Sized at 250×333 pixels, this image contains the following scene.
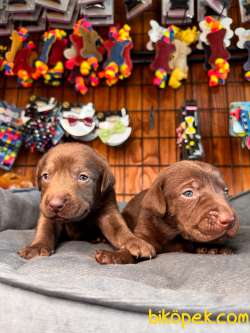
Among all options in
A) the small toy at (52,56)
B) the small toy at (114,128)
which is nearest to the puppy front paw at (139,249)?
the small toy at (114,128)

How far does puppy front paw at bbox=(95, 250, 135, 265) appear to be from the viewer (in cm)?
110

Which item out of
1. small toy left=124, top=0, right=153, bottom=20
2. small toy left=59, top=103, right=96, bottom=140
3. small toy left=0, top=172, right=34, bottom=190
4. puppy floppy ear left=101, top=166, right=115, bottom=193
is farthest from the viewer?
small toy left=59, top=103, right=96, bottom=140

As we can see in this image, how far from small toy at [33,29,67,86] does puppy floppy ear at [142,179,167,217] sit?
2226mm

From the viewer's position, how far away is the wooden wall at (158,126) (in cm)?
319

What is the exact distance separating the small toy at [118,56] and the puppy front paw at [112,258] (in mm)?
2280

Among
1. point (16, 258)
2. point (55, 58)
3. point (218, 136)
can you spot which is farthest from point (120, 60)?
point (16, 258)

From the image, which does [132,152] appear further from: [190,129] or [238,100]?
[238,100]

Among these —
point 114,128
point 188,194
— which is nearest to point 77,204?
point 188,194

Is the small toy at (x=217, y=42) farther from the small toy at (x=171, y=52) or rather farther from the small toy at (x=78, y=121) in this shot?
the small toy at (x=78, y=121)

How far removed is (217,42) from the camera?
10.1 ft

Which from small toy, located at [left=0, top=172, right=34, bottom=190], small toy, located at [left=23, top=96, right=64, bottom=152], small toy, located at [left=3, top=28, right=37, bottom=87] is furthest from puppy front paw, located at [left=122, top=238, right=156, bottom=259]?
small toy, located at [left=3, top=28, right=37, bottom=87]

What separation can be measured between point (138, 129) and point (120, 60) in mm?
703

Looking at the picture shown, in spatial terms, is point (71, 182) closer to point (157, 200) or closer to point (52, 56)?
point (157, 200)

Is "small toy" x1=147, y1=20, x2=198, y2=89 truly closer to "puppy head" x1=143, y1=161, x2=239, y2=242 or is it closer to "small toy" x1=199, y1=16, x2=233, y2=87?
"small toy" x1=199, y1=16, x2=233, y2=87
